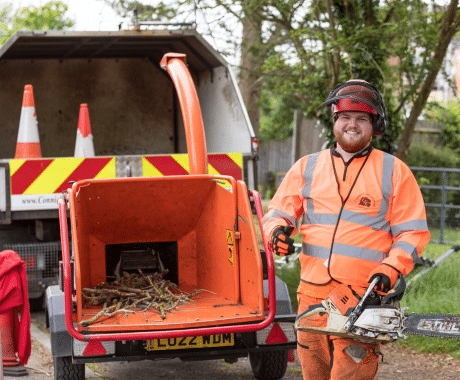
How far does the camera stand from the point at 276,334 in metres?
3.71

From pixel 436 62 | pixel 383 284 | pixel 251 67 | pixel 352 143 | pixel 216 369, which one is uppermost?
pixel 251 67

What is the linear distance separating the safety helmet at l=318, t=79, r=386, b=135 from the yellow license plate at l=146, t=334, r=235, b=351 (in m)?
Result: 1.48

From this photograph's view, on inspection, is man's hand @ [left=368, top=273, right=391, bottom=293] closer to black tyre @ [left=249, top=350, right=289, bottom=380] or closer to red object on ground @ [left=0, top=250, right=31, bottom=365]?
black tyre @ [left=249, top=350, right=289, bottom=380]

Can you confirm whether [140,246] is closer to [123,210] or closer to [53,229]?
[123,210]

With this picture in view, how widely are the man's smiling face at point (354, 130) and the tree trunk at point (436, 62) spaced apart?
360cm

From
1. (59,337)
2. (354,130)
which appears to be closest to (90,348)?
(59,337)

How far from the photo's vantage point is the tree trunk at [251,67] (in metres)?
9.72

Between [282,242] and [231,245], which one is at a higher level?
[282,242]

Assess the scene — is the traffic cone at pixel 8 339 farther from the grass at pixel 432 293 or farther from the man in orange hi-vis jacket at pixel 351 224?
the grass at pixel 432 293

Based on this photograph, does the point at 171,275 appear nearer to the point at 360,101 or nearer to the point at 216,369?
the point at 216,369

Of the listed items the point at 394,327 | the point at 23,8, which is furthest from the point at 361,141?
the point at 23,8

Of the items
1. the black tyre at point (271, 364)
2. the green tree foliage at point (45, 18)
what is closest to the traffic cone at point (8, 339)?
the black tyre at point (271, 364)

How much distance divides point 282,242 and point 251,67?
9.10 m

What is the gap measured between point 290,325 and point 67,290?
4.28 ft
